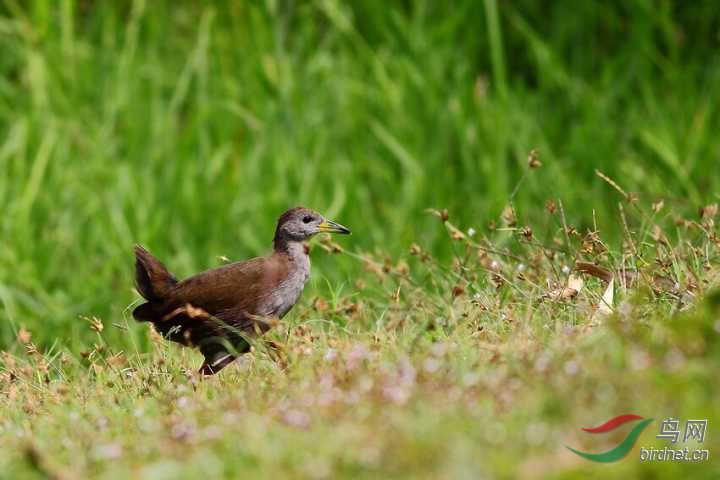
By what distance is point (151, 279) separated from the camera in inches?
263

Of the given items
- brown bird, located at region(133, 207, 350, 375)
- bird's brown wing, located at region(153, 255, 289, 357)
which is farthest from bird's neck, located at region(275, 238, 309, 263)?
bird's brown wing, located at region(153, 255, 289, 357)

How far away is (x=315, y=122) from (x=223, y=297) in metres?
4.13

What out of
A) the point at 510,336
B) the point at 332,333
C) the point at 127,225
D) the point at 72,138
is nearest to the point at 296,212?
the point at 332,333

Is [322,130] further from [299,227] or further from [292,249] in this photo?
[292,249]

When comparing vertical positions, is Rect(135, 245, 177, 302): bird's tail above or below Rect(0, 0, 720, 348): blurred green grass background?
below

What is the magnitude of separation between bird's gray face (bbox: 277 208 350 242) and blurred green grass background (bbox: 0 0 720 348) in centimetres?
217

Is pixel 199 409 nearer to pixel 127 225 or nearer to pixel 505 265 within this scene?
pixel 505 265

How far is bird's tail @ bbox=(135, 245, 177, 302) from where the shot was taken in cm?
664

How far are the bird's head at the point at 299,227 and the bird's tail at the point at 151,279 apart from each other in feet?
2.09

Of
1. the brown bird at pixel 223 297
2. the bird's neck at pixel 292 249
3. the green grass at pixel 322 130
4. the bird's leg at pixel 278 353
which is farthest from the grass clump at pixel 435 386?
the green grass at pixel 322 130

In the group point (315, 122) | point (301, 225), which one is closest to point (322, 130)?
point (315, 122)

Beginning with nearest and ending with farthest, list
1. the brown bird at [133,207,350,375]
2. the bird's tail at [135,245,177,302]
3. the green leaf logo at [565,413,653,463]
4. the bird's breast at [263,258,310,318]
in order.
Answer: the green leaf logo at [565,413,653,463] → the brown bird at [133,207,350,375] → the bird's breast at [263,258,310,318] → the bird's tail at [135,245,177,302]

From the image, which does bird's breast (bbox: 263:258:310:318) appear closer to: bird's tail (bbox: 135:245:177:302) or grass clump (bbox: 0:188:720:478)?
grass clump (bbox: 0:188:720:478)

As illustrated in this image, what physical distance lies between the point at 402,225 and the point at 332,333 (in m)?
3.83
